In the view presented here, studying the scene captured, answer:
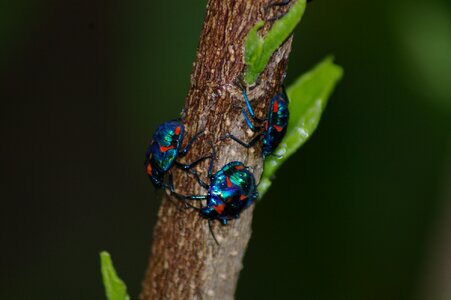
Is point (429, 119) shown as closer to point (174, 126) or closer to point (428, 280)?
→ point (428, 280)

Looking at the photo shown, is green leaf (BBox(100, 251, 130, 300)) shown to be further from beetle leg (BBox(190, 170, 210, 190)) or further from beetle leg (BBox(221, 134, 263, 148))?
beetle leg (BBox(221, 134, 263, 148))

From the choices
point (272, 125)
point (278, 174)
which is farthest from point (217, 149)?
point (278, 174)

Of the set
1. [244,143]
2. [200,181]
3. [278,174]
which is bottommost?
[200,181]

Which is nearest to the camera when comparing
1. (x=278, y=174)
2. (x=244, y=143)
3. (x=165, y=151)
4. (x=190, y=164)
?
(x=244, y=143)

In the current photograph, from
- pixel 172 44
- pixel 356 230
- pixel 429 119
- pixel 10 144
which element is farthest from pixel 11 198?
pixel 429 119

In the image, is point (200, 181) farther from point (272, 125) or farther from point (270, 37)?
point (270, 37)

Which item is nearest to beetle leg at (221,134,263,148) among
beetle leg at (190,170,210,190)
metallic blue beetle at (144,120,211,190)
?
metallic blue beetle at (144,120,211,190)
